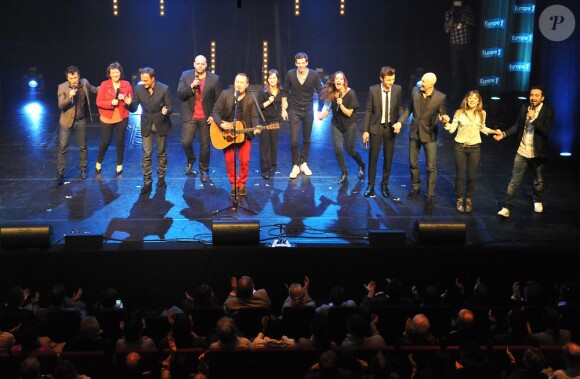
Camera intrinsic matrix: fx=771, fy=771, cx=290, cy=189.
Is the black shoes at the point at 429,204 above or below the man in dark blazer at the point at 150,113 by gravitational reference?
below

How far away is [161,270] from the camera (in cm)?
835

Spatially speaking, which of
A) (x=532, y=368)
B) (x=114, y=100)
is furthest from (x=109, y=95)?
(x=532, y=368)

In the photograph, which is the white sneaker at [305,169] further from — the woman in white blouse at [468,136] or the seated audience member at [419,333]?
the seated audience member at [419,333]

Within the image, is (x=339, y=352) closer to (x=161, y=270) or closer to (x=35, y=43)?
(x=161, y=270)

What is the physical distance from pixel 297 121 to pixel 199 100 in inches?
55.8

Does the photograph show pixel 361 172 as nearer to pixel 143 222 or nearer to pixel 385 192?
pixel 385 192

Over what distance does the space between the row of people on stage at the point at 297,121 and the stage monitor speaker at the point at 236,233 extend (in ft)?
3.71

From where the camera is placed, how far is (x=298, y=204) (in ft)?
32.9

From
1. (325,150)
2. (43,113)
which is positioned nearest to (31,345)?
(325,150)

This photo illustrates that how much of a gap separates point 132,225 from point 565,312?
5.00 m

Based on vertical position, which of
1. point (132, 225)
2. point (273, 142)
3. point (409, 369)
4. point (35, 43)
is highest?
point (35, 43)

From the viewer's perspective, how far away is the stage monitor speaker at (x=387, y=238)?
836 centimetres

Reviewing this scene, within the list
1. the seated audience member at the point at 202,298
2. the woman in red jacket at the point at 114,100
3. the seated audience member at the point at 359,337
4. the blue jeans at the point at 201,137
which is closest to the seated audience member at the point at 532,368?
the seated audience member at the point at 359,337

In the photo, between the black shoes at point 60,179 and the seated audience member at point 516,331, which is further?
the black shoes at point 60,179
